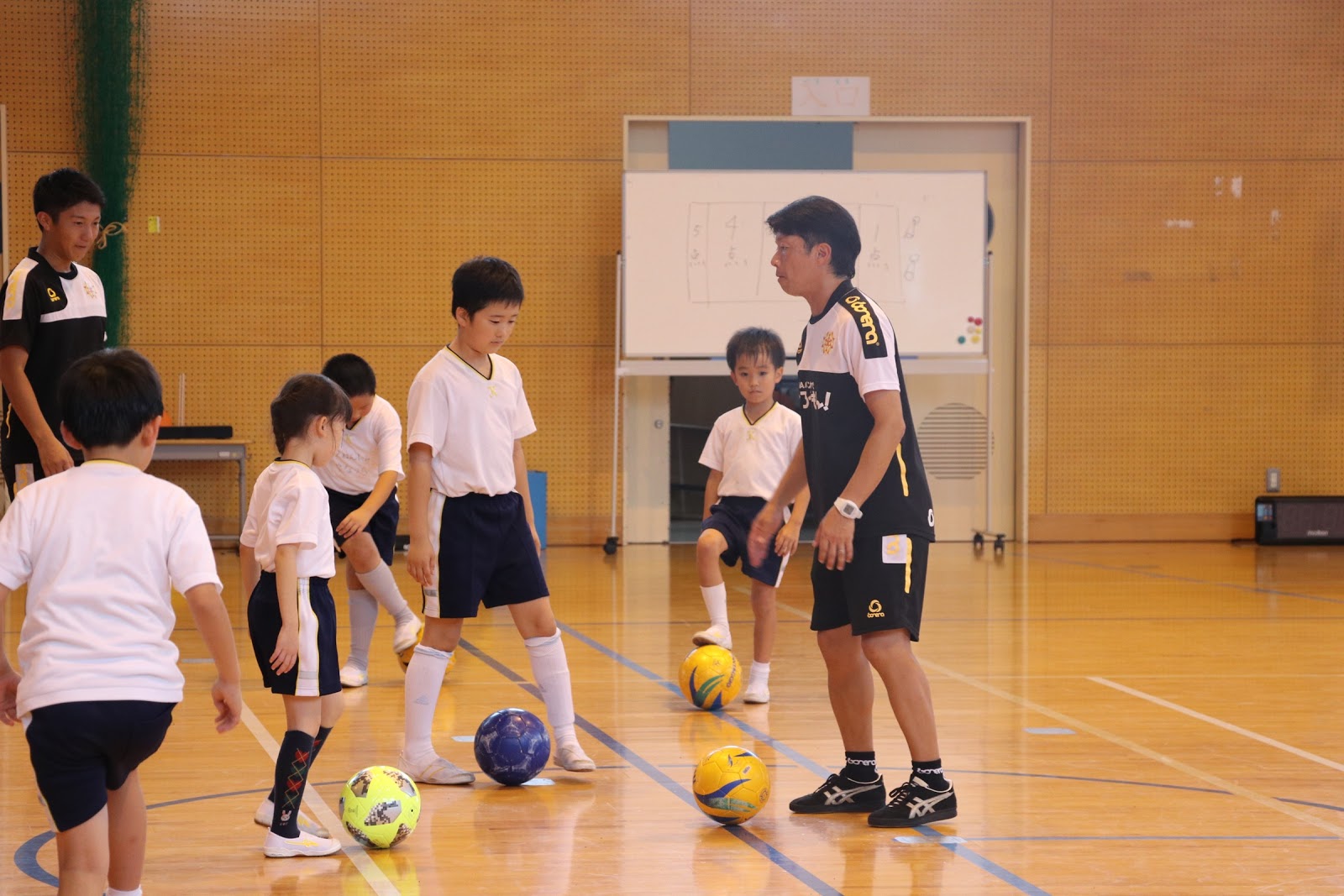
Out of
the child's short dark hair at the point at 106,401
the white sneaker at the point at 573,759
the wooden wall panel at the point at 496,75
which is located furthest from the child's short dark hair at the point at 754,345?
the wooden wall panel at the point at 496,75

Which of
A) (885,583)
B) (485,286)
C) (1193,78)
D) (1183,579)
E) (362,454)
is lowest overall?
(1183,579)

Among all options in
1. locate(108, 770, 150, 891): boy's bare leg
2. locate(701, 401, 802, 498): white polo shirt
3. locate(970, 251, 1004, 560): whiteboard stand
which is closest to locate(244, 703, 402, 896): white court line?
locate(108, 770, 150, 891): boy's bare leg

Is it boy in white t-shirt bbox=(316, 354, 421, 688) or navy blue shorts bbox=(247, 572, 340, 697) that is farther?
boy in white t-shirt bbox=(316, 354, 421, 688)

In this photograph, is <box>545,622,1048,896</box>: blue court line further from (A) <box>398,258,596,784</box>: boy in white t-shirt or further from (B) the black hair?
(B) the black hair

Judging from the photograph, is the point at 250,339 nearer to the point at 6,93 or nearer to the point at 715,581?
the point at 6,93

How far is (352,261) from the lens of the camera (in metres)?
11.2

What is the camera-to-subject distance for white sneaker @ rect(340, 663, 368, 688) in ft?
18.0

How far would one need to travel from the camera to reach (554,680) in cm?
421

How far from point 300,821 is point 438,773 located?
1.74 ft

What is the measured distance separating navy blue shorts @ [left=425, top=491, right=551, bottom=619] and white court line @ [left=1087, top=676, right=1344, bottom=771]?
235 cm

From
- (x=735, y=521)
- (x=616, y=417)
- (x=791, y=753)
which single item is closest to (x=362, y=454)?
(x=735, y=521)

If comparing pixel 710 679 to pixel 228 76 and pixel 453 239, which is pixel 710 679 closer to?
pixel 453 239

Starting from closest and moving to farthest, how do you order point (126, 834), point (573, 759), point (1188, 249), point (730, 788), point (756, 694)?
point (126, 834) → point (730, 788) → point (573, 759) → point (756, 694) → point (1188, 249)

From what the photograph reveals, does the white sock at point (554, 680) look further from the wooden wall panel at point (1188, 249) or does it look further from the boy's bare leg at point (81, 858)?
the wooden wall panel at point (1188, 249)
